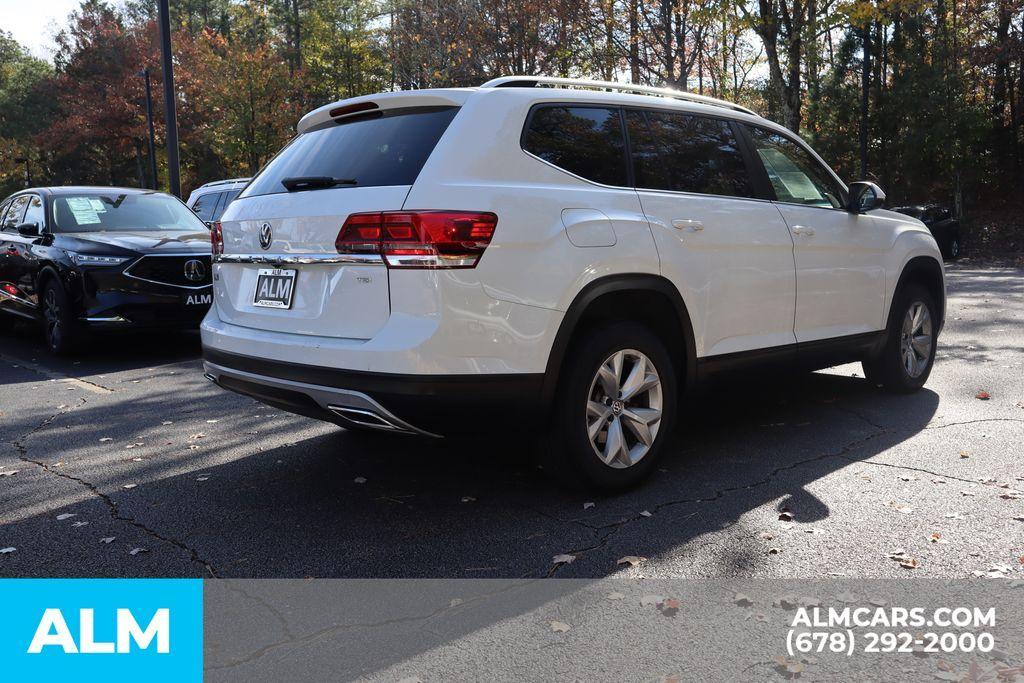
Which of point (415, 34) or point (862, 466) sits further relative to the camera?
point (415, 34)

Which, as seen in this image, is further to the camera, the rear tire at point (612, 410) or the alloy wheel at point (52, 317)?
the alloy wheel at point (52, 317)

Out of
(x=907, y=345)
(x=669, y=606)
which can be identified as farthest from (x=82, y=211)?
(x=669, y=606)

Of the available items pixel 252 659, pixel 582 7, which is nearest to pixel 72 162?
pixel 582 7

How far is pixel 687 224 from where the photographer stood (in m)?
4.66

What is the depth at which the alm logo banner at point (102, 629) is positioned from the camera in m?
2.93

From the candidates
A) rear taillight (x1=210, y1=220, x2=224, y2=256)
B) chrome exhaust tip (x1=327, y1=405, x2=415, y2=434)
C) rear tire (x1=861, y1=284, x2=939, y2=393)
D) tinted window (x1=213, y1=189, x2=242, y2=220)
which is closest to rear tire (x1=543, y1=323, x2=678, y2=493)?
chrome exhaust tip (x1=327, y1=405, x2=415, y2=434)

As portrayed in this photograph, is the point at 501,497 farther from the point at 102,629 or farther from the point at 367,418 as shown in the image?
the point at 102,629

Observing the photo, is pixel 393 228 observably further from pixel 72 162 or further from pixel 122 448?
pixel 72 162

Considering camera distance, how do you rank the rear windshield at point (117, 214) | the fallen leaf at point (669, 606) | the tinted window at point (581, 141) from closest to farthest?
the fallen leaf at point (669, 606) → the tinted window at point (581, 141) → the rear windshield at point (117, 214)

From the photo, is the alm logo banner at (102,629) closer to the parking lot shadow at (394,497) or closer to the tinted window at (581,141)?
the parking lot shadow at (394,497)

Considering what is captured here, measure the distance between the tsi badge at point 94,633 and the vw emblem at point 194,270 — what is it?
608 cm

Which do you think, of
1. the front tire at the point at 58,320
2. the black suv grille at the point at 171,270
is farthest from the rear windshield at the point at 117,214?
the black suv grille at the point at 171,270

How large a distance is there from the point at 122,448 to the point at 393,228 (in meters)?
2.79

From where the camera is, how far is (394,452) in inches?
209
